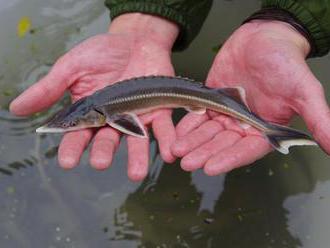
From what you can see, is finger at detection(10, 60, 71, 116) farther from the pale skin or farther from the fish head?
the fish head

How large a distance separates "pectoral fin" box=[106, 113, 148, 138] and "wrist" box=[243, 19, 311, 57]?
81 centimetres

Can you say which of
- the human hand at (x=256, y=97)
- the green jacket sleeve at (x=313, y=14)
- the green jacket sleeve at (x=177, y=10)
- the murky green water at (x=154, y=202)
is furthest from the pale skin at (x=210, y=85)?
the murky green water at (x=154, y=202)

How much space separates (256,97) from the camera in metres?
3.04

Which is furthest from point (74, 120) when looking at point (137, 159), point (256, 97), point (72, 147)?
point (256, 97)

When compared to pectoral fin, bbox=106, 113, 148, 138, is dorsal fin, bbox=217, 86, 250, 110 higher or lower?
higher

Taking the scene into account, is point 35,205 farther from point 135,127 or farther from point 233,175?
point 233,175

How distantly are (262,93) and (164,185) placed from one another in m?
0.89

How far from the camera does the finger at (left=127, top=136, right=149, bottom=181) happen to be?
2.71 meters

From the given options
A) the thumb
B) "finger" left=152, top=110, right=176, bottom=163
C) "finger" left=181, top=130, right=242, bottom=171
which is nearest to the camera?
the thumb

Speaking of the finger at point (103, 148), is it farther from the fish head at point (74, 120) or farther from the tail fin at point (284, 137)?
the tail fin at point (284, 137)

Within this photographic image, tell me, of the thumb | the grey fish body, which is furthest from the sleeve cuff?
the thumb

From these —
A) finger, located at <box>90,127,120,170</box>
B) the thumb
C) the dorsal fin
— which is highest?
the thumb

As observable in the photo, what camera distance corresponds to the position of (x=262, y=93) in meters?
2.99

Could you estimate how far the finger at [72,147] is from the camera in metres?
2.71
